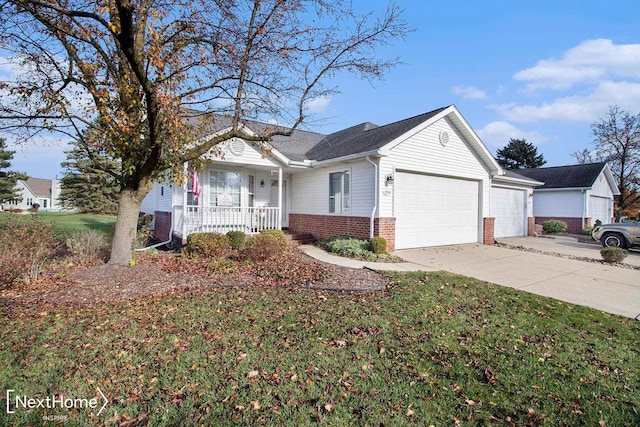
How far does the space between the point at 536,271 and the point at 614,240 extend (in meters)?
7.68

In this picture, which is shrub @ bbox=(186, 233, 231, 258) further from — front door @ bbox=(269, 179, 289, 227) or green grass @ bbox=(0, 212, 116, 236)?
front door @ bbox=(269, 179, 289, 227)

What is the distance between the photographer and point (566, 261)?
9.49 meters

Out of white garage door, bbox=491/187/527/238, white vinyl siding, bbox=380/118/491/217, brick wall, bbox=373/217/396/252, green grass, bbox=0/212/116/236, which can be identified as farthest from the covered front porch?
white garage door, bbox=491/187/527/238

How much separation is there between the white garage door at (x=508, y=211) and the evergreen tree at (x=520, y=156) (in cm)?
2858

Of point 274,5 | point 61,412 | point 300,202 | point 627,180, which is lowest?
point 61,412

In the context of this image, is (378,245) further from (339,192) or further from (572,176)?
(572,176)

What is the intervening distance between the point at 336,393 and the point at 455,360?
1482mm

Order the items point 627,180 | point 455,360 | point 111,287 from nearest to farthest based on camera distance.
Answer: point 455,360 → point 111,287 → point 627,180

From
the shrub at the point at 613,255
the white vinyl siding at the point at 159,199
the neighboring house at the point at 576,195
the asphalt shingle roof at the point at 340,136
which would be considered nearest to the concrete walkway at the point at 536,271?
the shrub at the point at 613,255

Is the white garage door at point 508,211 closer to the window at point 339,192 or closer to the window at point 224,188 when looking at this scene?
the window at point 339,192

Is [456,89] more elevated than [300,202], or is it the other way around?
[456,89]

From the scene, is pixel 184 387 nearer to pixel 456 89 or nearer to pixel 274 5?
pixel 274 5

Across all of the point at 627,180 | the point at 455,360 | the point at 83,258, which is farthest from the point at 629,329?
the point at 627,180

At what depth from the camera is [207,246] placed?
825 cm
